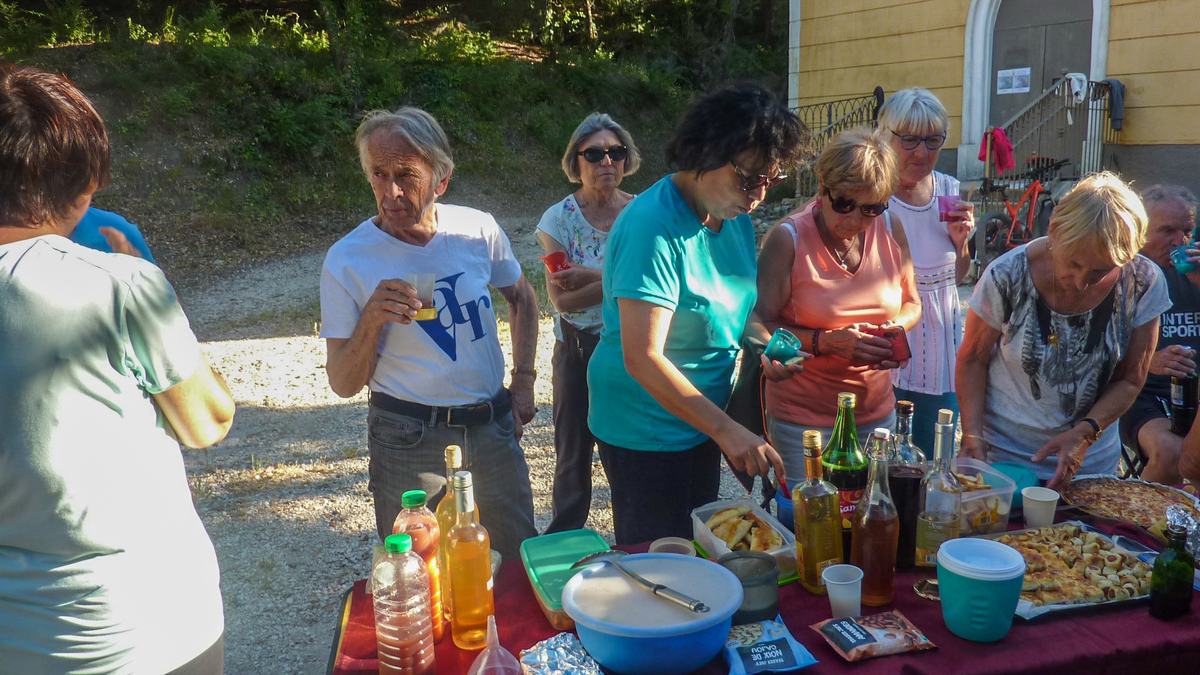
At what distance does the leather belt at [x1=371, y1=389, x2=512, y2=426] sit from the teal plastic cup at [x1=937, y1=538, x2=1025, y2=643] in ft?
4.57

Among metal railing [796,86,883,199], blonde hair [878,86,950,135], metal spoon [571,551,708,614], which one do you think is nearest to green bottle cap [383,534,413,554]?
metal spoon [571,551,708,614]

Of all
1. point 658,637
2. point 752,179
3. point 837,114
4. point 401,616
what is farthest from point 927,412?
point 837,114

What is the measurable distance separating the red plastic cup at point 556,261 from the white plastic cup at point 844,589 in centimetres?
206

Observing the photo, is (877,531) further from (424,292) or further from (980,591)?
(424,292)

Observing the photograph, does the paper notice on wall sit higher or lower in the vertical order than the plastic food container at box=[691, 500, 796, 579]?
higher

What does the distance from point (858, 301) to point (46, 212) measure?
6.90 ft

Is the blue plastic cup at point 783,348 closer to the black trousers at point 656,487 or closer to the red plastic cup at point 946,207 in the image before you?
the black trousers at point 656,487

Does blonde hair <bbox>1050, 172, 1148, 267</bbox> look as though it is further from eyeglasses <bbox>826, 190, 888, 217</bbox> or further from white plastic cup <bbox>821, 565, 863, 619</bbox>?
white plastic cup <bbox>821, 565, 863, 619</bbox>

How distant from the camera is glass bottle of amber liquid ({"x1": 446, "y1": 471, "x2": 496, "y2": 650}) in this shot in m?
1.64

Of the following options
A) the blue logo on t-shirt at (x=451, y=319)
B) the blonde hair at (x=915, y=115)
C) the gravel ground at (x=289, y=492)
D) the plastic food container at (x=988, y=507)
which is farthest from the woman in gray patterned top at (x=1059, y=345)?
the gravel ground at (x=289, y=492)

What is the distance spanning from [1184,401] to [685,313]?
2157 mm

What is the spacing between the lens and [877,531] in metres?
1.78

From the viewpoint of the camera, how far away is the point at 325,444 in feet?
18.3

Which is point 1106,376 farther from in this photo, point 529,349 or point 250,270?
point 250,270
